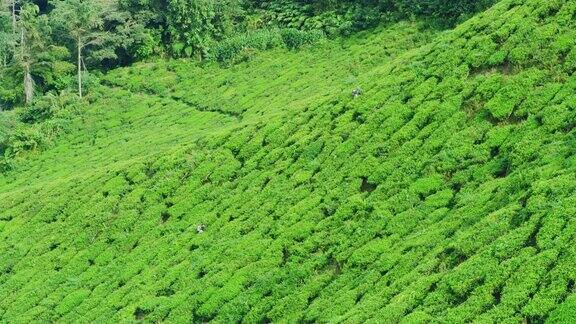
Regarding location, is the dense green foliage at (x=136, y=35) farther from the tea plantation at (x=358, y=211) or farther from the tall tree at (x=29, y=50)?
the tea plantation at (x=358, y=211)

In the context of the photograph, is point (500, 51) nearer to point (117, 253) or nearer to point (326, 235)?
point (326, 235)

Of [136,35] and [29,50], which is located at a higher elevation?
[136,35]

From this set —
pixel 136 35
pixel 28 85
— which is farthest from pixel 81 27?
pixel 28 85

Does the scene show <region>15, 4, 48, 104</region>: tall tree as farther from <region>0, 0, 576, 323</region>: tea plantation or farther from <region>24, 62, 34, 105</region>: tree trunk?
<region>0, 0, 576, 323</region>: tea plantation

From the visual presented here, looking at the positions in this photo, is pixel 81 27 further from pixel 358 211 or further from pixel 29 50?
Answer: pixel 358 211

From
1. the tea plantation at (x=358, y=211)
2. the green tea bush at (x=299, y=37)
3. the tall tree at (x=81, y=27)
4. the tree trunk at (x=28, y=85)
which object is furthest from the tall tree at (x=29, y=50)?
the green tea bush at (x=299, y=37)

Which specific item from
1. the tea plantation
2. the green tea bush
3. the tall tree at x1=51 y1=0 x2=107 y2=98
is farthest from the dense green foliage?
the tea plantation

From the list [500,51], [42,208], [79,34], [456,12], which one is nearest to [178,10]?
[79,34]
